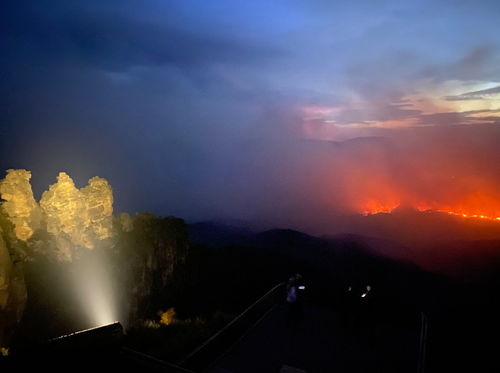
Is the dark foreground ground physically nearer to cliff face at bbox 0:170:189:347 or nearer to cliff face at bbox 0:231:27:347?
cliff face at bbox 0:231:27:347

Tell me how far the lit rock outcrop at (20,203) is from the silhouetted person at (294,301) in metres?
14.9

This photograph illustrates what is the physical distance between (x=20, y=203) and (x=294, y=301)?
15.3m

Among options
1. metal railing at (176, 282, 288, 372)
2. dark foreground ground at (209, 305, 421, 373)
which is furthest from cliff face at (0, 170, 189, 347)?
dark foreground ground at (209, 305, 421, 373)

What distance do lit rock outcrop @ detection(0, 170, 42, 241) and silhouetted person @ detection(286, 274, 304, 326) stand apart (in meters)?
14.9

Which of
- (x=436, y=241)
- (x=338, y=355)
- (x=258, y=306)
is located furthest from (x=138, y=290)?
(x=436, y=241)

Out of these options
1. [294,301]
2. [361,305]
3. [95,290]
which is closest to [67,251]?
[95,290]

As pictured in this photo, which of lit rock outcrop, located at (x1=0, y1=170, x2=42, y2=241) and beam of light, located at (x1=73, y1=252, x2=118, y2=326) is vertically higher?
lit rock outcrop, located at (x1=0, y1=170, x2=42, y2=241)

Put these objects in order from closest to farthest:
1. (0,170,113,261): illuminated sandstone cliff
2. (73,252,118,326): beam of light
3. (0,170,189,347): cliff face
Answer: (0,170,189,347): cliff face → (0,170,113,261): illuminated sandstone cliff → (73,252,118,326): beam of light

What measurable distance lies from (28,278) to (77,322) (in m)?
3.61

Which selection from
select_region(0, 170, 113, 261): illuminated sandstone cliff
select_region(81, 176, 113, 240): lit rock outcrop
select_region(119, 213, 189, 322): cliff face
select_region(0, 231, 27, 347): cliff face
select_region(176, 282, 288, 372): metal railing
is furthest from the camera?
select_region(119, 213, 189, 322): cliff face

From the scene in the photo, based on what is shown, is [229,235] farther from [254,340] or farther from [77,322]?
[254,340]

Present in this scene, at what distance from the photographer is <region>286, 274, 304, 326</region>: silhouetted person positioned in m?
8.94

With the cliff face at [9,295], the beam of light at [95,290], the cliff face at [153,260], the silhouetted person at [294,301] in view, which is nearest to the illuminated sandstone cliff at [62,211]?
the beam of light at [95,290]

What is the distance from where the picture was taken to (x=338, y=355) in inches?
304
